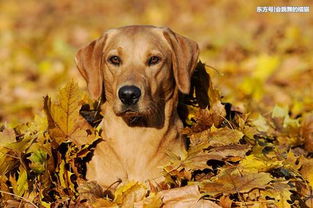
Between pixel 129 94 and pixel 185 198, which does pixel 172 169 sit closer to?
pixel 185 198

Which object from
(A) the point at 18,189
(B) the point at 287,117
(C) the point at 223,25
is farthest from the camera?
(C) the point at 223,25

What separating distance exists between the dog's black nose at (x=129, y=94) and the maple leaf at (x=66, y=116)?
0.33 m

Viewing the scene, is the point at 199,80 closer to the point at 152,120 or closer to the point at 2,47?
the point at 152,120

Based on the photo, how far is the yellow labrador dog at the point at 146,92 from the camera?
4.93 meters

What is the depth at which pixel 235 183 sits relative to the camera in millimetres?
4406

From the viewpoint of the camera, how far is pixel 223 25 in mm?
17672

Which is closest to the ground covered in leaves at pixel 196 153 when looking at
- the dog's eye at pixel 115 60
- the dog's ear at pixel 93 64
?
the dog's ear at pixel 93 64

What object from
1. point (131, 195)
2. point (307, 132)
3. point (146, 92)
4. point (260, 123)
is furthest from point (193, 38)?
point (131, 195)

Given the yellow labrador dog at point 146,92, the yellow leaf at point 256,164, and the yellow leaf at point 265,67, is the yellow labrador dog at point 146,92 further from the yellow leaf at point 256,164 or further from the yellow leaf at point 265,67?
the yellow leaf at point 265,67

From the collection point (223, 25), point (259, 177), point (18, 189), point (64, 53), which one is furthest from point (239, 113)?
point (223, 25)

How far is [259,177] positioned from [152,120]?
1067mm

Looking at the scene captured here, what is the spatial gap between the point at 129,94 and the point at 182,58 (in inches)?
25.2

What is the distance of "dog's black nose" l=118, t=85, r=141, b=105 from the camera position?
4.72 meters

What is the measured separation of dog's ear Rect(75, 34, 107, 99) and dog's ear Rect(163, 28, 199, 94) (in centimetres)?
54
